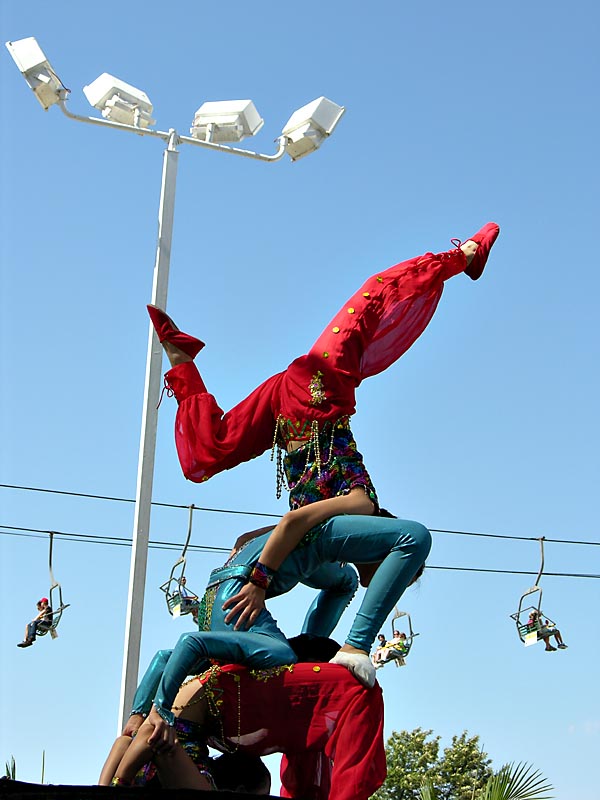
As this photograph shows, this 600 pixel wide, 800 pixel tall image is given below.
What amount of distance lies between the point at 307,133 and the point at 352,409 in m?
2.76

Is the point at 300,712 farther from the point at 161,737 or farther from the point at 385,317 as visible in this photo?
the point at 385,317

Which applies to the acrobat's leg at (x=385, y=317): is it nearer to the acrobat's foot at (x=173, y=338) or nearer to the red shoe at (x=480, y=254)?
the red shoe at (x=480, y=254)

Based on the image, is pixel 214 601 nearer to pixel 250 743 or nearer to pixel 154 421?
pixel 250 743

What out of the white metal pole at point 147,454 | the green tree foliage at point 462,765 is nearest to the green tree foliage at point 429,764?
the green tree foliage at point 462,765

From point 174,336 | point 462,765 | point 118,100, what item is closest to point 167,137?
point 118,100

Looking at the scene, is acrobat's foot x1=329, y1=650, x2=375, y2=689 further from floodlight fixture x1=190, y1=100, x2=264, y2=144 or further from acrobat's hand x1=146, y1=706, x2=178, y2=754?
floodlight fixture x1=190, y1=100, x2=264, y2=144

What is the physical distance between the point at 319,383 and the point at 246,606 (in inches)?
33.4

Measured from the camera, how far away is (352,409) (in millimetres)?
4156

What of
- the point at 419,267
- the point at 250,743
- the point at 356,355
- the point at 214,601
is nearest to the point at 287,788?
the point at 250,743

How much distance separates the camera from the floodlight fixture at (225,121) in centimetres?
647

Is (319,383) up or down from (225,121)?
down

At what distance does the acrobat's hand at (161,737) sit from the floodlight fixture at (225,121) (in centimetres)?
391

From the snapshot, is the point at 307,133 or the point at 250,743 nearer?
the point at 250,743

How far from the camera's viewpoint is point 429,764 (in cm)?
1923
